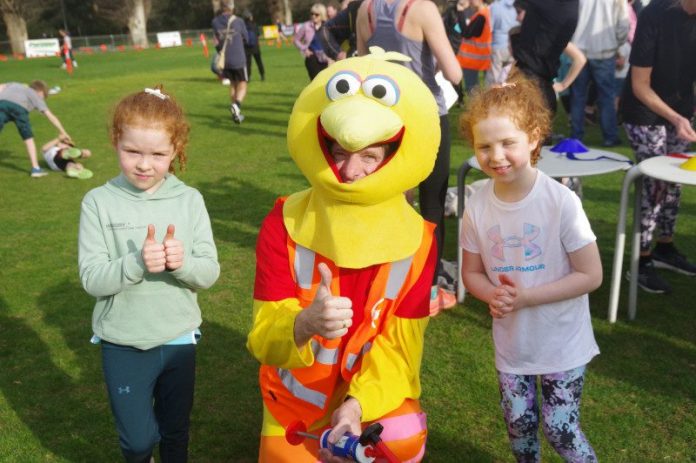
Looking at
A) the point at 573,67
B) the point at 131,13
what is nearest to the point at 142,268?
the point at 573,67

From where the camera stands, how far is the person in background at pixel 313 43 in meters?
10.7

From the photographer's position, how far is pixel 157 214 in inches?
103

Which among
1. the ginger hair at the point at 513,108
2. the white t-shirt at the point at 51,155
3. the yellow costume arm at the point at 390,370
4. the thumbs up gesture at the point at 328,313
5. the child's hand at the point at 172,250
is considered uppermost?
the ginger hair at the point at 513,108

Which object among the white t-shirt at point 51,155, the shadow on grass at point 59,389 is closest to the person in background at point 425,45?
the shadow on grass at point 59,389

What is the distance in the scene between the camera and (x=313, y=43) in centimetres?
1070

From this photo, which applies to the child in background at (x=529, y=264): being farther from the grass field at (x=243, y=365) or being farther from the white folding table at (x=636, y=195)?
the white folding table at (x=636, y=195)

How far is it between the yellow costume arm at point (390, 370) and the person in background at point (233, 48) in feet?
33.9

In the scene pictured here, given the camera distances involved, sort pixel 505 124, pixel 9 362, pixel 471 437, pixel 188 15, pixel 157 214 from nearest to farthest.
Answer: pixel 505 124
pixel 157 214
pixel 471 437
pixel 9 362
pixel 188 15

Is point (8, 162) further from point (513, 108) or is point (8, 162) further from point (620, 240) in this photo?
point (513, 108)

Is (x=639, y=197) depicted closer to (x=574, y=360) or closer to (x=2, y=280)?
(x=574, y=360)

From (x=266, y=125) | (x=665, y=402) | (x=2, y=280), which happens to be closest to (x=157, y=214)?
(x=665, y=402)

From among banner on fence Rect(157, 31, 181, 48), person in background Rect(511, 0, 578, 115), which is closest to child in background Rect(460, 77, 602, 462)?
person in background Rect(511, 0, 578, 115)

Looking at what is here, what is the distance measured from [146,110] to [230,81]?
10.3 m

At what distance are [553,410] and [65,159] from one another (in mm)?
8057
